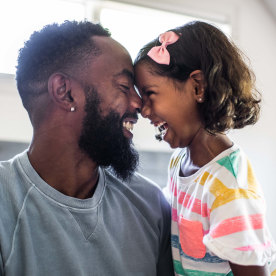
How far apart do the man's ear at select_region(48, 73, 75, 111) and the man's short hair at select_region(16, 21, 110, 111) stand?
0.09ft

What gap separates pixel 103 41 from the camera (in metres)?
1.23

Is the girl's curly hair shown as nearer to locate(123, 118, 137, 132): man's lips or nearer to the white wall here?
locate(123, 118, 137, 132): man's lips

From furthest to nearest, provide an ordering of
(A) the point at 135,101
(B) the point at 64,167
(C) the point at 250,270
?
(A) the point at 135,101 → (B) the point at 64,167 → (C) the point at 250,270

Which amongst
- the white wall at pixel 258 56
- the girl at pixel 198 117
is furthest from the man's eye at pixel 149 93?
the white wall at pixel 258 56

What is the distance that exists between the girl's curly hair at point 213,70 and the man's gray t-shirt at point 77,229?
15.7 inches

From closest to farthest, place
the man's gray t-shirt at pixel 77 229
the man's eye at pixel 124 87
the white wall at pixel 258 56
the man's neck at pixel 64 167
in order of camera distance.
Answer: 1. the man's gray t-shirt at pixel 77 229
2. the man's neck at pixel 64 167
3. the man's eye at pixel 124 87
4. the white wall at pixel 258 56

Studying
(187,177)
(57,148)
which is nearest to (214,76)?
(187,177)

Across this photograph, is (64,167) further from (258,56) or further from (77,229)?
(258,56)

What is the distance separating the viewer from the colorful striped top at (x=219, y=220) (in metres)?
0.99

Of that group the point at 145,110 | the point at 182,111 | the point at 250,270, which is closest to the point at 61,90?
the point at 145,110

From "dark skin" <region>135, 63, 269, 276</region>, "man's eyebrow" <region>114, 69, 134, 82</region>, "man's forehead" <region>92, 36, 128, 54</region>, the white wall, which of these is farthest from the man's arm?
the white wall

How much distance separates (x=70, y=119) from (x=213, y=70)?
0.52 meters

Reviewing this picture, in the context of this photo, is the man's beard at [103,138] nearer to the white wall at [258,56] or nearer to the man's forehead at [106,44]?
the man's forehead at [106,44]

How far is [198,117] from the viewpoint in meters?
1.33
